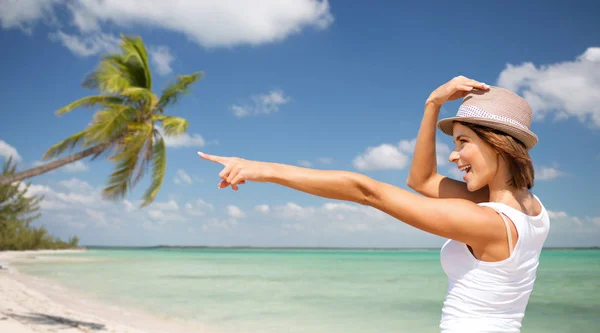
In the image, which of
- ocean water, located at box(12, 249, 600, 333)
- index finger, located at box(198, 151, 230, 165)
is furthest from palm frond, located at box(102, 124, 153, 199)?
index finger, located at box(198, 151, 230, 165)

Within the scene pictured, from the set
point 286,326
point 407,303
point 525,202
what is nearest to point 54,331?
point 286,326

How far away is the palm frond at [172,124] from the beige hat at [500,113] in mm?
9942

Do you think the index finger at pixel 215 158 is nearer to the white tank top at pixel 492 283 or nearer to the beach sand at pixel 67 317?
the white tank top at pixel 492 283

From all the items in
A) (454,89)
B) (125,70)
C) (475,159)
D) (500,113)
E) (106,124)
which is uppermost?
(125,70)

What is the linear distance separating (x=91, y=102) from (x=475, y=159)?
10.1m

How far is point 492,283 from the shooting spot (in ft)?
4.26

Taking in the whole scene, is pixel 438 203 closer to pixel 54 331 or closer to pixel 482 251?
pixel 482 251

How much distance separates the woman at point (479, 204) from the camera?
1.18m

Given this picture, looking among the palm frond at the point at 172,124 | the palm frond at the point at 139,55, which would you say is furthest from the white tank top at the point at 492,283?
the palm frond at the point at 139,55

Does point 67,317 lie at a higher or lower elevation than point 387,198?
lower

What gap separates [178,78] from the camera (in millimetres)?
11258

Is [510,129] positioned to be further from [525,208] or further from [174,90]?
[174,90]

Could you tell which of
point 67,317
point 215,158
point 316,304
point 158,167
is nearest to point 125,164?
point 158,167

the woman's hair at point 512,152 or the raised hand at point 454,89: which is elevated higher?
the raised hand at point 454,89
